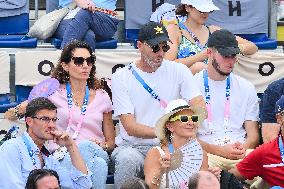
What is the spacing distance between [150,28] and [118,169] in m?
1.18

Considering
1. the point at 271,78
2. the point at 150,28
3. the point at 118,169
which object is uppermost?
the point at 150,28

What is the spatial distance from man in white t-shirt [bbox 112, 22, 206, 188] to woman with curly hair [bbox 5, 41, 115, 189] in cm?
14

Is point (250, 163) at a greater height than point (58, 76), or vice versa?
point (58, 76)

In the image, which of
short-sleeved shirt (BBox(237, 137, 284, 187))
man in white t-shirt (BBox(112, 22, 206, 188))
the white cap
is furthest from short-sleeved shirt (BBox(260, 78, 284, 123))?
the white cap

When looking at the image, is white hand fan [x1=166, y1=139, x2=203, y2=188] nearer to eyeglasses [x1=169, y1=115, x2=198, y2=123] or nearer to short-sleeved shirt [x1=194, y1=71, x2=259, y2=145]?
eyeglasses [x1=169, y1=115, x2=198, y2=123]

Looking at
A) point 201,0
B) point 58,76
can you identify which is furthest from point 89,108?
point 201,0

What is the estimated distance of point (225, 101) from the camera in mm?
7207

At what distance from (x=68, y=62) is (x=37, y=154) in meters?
1.20

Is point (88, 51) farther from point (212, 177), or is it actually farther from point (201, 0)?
point (212, 177)

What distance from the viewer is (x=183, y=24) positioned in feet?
26.7

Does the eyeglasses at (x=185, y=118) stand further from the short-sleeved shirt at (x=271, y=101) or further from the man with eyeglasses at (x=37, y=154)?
the short-sleeved shirt at (x=271, y=101)

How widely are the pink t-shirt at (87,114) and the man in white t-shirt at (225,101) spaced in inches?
31.4

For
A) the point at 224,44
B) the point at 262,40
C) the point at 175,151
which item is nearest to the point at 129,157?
the point at 175,151

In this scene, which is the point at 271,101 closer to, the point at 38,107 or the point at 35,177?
the point at 38,107
